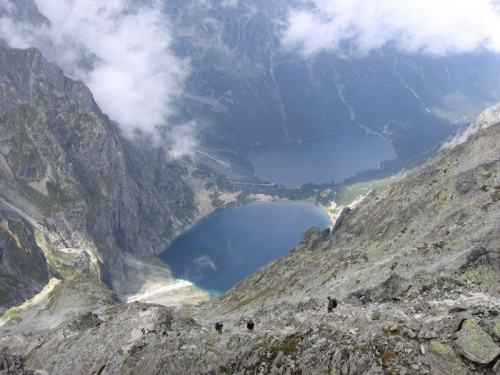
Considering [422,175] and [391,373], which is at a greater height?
[422,175]

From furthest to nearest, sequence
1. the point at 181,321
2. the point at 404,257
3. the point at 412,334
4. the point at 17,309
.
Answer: the point at 17,309 → the point at 404,257 → the point at 181,321 → the point at 412,334

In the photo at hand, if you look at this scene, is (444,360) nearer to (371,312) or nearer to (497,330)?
(497,330)

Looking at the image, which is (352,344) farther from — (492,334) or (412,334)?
(492,334)

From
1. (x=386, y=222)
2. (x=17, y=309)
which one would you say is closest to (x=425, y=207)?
(x=386, y=222)

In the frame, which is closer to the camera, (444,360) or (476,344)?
(476,344)

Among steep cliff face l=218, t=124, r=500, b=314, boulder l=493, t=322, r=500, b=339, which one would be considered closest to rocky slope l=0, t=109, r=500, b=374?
boulder l=493, t=322, r=500, b=339

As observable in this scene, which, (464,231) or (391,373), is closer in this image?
(391,373)

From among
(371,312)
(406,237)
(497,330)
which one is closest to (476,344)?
(497,330)
